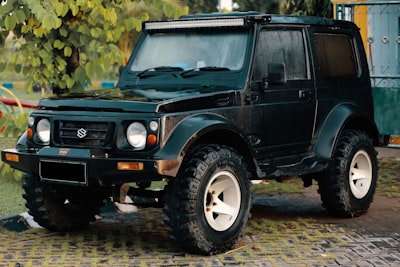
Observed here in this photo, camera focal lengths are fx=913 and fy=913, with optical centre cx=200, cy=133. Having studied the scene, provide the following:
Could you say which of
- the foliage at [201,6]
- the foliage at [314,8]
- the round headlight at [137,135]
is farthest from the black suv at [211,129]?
the foliage at [201,6]

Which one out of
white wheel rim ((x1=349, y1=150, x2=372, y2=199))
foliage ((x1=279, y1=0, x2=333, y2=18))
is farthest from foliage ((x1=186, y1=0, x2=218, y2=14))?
white wheel rim ((x1=349, y1=150, x2=372, y2=199))

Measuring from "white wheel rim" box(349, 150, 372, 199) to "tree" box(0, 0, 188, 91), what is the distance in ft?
9.16

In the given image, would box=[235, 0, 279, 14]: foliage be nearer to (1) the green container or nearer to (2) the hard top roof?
(1) the green container

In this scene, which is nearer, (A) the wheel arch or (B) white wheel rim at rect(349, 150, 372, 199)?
(A) the wheel arch

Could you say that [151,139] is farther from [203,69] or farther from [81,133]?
[203,69]

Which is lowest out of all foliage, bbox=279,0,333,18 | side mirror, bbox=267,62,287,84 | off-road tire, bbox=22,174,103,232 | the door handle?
off-road tire, bbox=22,174,103,232

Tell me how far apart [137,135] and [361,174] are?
3077 millimetres

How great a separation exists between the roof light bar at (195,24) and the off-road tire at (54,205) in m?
1.78

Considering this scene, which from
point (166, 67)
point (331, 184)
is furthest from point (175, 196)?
point (331, 184)

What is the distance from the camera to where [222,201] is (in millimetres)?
7703

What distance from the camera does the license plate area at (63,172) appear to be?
23.8 ft

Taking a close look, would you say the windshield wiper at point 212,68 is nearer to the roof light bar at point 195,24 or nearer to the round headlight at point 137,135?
the roof light bar at point 195,24

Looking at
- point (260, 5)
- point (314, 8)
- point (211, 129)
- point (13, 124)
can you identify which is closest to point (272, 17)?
point (211, 129)

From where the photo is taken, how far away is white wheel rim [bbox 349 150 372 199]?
9219 mm
